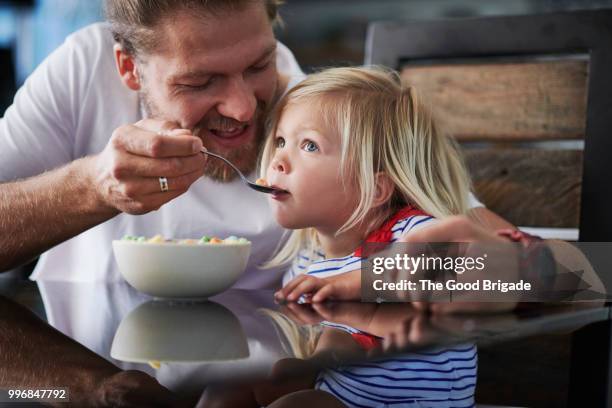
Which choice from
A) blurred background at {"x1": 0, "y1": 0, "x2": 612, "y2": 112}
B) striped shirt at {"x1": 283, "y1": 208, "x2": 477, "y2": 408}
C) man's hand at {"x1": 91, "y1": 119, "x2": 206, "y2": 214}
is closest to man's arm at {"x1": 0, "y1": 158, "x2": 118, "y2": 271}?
man's hand at {"x1": 91, "y1": 119, "x2": 206, "y2": 214}

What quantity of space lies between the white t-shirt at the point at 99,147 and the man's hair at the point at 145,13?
0.50 ft

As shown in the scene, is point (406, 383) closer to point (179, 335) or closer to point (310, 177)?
point (179, 335)

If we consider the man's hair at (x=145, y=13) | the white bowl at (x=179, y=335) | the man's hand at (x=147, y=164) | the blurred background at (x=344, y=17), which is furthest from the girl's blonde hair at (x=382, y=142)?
the blurred background at (x=344, y=17)

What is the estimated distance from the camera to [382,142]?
1468 millimetres

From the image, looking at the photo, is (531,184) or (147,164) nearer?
(147,164)

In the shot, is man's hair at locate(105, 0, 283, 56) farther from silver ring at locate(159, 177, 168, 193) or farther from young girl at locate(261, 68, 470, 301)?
silver ring at locate(159, 177, 168, 193)

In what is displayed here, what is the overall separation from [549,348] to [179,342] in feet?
3.10

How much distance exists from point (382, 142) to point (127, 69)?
2.20 feet

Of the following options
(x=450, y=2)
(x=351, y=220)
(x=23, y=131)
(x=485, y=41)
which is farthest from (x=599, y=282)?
(x=450, y=2)

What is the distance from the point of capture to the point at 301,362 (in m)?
0.62

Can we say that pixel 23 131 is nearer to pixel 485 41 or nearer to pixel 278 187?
pixel 278 187

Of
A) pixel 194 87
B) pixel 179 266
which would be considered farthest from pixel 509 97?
pixel 179 266

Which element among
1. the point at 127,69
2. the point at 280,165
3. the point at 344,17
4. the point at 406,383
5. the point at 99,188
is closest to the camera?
the point at 406,383

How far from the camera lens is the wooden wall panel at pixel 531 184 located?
188cm
